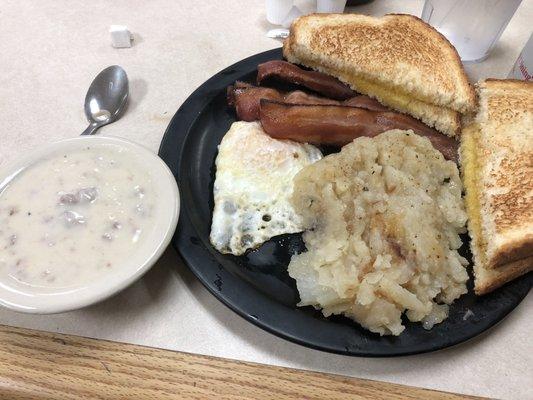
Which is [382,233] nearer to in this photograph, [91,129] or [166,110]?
[166,110]

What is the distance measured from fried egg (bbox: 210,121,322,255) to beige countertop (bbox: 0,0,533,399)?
214 mm

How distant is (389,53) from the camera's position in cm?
195

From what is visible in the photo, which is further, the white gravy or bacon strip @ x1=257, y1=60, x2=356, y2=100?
bacon strip @ x1=257, y1=60, x2=356, y2=100

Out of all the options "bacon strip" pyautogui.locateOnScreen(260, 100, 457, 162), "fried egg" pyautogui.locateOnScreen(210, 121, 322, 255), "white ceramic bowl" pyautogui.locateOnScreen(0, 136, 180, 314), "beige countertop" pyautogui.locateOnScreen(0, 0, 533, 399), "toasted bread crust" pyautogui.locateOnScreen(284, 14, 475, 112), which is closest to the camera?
"white ceramic bowl" pyautogui.locateOnScreen(0, 136, 180, 314)

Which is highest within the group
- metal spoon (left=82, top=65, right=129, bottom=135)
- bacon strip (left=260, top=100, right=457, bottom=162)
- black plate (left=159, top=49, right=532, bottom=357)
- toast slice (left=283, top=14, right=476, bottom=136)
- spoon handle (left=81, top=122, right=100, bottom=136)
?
toast slice (left=283, top=14, right=476, bottom=136)

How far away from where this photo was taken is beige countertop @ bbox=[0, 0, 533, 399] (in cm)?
136

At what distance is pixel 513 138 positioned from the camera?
174cm

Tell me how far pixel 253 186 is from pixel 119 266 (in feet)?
1.76

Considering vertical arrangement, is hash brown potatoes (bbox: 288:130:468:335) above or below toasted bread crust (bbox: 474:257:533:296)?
above

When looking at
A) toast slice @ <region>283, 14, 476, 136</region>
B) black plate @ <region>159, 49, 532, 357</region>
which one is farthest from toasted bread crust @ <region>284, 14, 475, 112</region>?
black plate @ <region>159, 49, 532, 357</region>

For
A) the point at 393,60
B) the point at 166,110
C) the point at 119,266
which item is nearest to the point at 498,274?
the point at 393,60

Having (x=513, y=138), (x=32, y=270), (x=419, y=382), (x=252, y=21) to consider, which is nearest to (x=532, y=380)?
(x=419, y=382)

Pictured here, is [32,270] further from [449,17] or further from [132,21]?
[449,17]

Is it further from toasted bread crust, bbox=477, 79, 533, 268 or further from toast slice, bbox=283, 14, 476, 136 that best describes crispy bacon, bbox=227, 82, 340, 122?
toasted bread crust, bbox=477, 79, 533, 268
